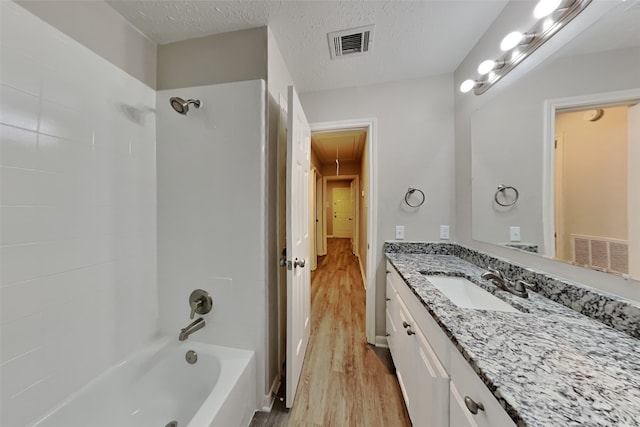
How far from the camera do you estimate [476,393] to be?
59cm

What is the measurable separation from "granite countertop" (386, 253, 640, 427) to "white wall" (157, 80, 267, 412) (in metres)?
0.99

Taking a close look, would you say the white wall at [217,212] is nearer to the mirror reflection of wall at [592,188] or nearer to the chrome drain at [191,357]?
the chrome drain at [191,357]

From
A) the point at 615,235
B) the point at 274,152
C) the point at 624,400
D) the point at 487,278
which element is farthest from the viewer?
the point at 274,152

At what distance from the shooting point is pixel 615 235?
76cm

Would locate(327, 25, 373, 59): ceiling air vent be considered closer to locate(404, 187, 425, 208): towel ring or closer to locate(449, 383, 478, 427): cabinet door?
locate(404, 187, 425, 208): towel ring

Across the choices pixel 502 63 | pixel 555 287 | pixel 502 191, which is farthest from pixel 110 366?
pixel 502 63

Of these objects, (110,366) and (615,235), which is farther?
(110,366)

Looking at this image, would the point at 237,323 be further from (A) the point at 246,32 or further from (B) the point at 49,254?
(A) the point at 246,32

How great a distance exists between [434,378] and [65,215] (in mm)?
1760

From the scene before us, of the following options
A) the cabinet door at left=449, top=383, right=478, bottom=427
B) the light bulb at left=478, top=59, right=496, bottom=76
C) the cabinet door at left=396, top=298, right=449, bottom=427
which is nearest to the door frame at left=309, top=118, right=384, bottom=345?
the cabinet door at left=396, top=298, right=449, bottom=427

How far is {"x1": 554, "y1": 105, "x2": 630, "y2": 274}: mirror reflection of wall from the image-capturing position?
0.75 m

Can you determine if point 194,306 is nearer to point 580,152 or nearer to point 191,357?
point 191,357

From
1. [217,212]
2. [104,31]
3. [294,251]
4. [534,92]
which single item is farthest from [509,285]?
[104,31]

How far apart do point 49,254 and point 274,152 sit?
1.18 m
